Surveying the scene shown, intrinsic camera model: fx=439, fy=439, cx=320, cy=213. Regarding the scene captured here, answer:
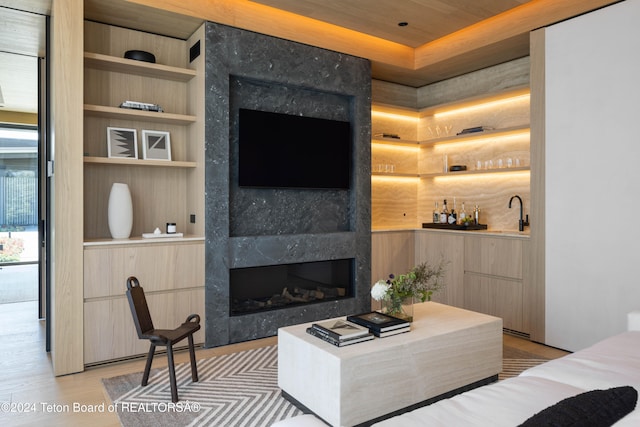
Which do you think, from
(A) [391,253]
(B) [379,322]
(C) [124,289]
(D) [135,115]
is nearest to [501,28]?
(A) [391,253]

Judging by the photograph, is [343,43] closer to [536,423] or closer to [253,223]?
[253,223]

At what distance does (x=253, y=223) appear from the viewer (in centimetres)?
411

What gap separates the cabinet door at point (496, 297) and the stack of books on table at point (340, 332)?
83.6 inches

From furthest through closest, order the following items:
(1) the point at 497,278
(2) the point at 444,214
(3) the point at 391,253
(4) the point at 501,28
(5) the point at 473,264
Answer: (2) the point at 444,214 → (3) the point at 391,253 → (5) the point at 473,264 → (1) the point at 497,278 → (4) the point at 501,28

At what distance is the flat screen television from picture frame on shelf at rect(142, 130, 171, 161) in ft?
2.12

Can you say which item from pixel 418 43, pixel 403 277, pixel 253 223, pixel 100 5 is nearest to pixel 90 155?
pixel 100 5

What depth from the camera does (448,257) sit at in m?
4.72

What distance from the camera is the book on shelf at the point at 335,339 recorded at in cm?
237

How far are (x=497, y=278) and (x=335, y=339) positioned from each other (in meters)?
2.44

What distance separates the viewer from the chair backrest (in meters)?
2.72

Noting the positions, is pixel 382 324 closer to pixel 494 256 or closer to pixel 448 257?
pixel 494 256

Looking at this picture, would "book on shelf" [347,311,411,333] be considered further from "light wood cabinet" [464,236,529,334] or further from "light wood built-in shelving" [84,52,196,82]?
"light wood built-in shelving" [84,52,196,82]

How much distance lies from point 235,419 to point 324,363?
2.12 feet

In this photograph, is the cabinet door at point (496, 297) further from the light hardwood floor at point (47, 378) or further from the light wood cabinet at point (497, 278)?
the light hardwood floor at point (47, 378)
